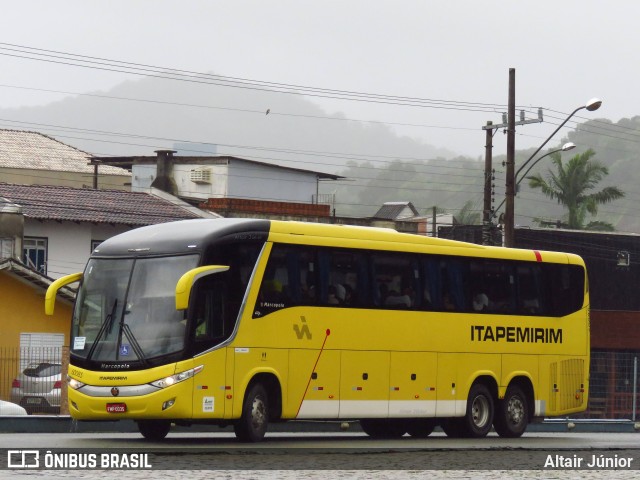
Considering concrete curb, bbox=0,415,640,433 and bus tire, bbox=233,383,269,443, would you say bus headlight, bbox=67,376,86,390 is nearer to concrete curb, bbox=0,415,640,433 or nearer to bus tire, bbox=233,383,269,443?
bus tire, bbox=233,383,269,443

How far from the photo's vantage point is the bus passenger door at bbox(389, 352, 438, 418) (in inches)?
970

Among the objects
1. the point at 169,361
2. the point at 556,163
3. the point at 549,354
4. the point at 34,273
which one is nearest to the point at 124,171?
the point at 556,163

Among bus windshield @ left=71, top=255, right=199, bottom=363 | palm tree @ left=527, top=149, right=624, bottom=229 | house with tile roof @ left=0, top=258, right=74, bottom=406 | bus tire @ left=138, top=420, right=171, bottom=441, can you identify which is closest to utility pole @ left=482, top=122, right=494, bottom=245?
house with tile roof @ left=0, top=258, right=74, bottom=406

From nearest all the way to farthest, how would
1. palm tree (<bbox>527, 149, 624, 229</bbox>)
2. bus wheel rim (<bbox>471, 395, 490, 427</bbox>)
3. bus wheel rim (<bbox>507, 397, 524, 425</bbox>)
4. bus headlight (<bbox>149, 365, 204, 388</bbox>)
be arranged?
1. bus headlight (<bbox>149, 365, 204, 388</bbox>)
2. bus wheel rim (<bbox>471, 395, 490, 427</bbox>)
3. bus wheel rim (<bbox>507, 397, 524, 425</bbox>)
4. palm tree (<bbox>527, 149, 624, 229</bbox>)

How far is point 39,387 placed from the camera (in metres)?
35.4

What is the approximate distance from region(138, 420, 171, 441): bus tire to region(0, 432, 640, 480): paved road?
0.34m

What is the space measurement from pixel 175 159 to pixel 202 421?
55.7 metres

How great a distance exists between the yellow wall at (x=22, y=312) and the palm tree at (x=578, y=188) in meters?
36.9

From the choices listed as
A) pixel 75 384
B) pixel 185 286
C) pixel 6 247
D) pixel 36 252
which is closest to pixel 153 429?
pixel 75 384

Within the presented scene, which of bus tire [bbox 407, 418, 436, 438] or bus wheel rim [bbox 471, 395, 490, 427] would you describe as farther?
bus tire [bbox 407, 418, 436, 438]

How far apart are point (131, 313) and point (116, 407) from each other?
54.3 inches

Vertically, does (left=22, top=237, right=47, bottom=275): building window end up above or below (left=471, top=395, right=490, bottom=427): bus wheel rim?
above

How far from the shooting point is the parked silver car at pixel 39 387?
35.2 m

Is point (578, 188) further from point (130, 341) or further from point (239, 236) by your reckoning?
point (130, 341)
